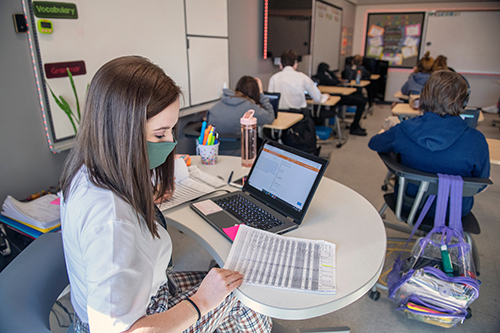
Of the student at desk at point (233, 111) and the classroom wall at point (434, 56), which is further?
the classroom wall at point (434, 56)

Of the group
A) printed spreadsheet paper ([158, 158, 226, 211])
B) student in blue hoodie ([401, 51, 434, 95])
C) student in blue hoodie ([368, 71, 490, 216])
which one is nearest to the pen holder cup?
printed spreadsheet paper ([158, 158, 226, 211])

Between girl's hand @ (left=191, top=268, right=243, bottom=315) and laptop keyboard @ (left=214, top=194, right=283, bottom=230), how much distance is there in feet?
0.87

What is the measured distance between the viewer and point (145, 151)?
2.58 ft

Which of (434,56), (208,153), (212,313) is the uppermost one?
(434,56)

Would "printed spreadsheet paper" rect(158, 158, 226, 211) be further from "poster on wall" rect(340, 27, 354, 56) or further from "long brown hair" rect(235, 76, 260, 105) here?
"poster on wall" rect(340, 27, 354, 56)

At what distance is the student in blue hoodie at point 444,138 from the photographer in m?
1.65

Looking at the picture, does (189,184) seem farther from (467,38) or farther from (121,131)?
(467,38)

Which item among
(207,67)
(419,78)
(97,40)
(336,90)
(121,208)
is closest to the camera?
(121,208)

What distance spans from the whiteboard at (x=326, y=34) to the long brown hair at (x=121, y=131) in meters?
5.54

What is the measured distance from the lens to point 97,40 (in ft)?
7.24

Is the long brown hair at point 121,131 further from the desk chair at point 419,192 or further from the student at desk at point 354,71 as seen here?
the student at desk at point 354,71

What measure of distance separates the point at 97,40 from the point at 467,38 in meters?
7.83

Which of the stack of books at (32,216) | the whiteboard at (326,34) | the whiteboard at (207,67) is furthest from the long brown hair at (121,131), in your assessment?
the whiteboard at (326,34)

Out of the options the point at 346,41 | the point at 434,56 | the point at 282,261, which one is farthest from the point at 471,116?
the point at 434,56
